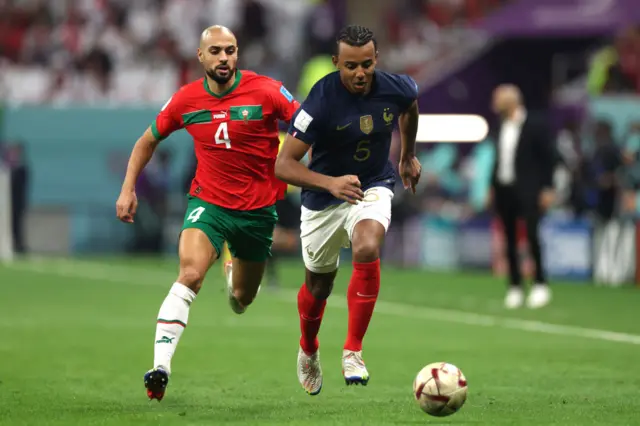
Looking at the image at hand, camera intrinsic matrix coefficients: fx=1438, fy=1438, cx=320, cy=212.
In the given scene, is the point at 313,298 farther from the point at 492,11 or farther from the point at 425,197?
the point at 492,11

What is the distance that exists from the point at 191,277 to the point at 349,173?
3.93 ft

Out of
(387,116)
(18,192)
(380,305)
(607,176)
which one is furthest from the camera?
(18,192)

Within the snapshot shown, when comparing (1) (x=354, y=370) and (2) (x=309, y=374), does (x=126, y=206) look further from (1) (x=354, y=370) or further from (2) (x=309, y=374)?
(1) (x=354, y=370)

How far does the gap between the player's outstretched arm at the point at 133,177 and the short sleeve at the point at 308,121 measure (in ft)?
3.22

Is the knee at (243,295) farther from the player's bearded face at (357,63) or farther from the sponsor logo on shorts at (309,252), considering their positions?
the player's bearded face at (357,63)

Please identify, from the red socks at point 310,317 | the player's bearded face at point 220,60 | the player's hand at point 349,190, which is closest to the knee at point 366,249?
the player's hand at point 349,190

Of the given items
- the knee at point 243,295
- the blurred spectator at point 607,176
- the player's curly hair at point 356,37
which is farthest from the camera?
the blurred spectator at point 607,176

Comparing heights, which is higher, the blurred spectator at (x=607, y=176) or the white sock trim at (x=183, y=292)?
the white sock trim at (x=183, y=292)

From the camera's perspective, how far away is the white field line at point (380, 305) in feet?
44.5

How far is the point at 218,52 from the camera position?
8945 mm

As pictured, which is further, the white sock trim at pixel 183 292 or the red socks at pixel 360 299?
the red socks at pixel 360 299

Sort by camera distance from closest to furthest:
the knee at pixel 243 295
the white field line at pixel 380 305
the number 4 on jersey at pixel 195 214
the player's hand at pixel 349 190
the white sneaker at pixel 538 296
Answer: the player's hand at pixel 349 190, the number 4 on jersey at pixel 195 214, the knee at pixel 243 295, the white field line at pixel 380 305, the white sneaker at pixel 538 296

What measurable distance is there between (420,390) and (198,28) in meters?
22.9

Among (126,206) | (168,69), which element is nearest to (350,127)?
(126,206)
